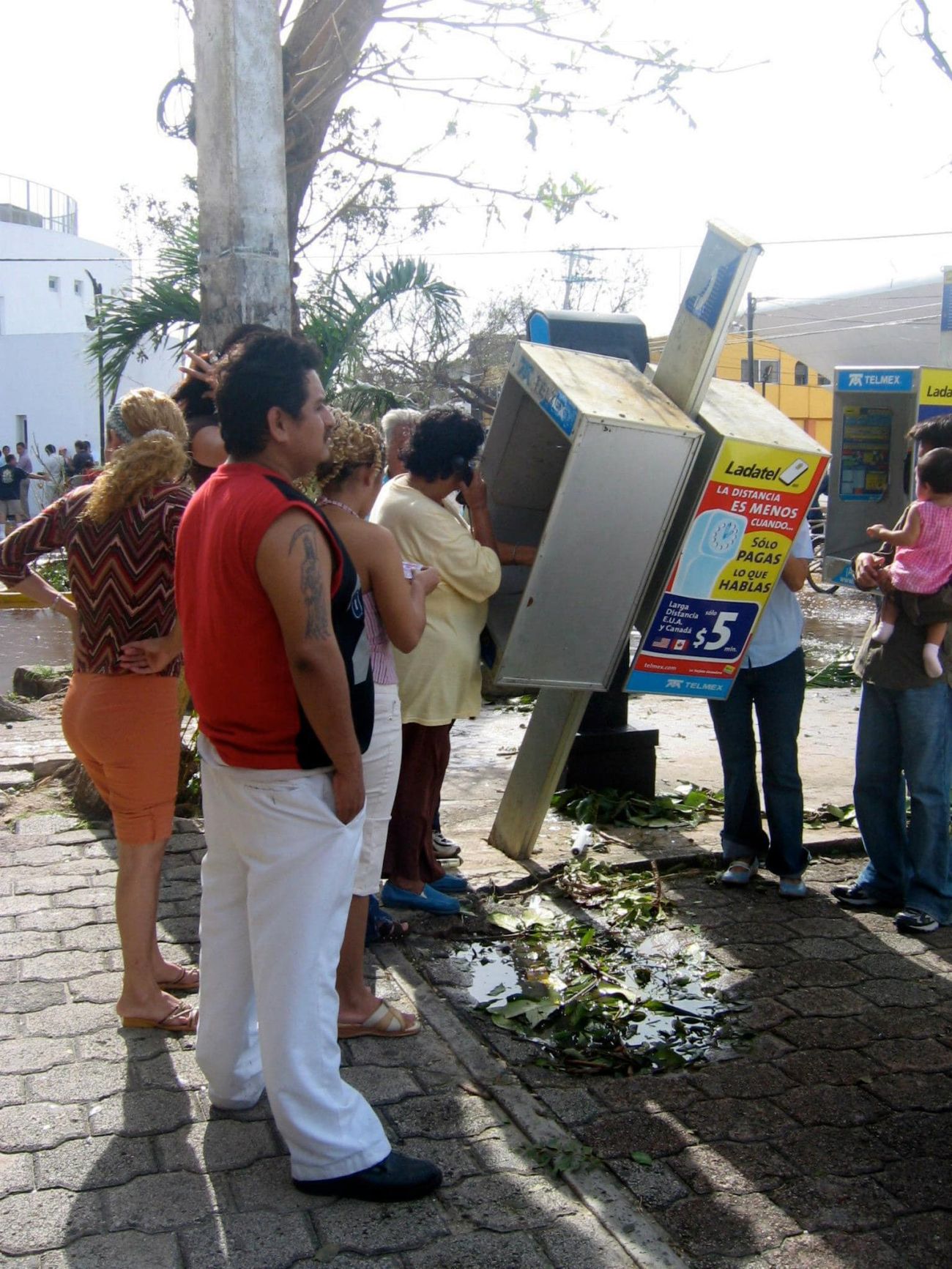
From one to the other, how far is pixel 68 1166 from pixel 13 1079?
480mm

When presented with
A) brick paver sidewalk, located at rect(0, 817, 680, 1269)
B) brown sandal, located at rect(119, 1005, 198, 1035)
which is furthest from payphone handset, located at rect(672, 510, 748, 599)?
brown sandal, located at rect(119, 1005, 198, 1035)

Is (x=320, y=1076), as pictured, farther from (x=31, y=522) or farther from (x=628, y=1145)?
(x=31, y=522)

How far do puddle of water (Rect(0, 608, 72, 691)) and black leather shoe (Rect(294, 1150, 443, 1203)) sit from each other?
26.6 feet

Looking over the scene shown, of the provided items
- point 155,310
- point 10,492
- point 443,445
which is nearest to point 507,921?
point 443,445

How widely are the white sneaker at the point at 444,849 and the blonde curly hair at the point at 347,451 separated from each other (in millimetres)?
1953

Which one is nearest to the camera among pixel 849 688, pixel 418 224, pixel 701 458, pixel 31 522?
pixel 31 522

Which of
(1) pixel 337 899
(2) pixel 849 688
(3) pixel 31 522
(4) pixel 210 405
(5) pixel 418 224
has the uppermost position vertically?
(5) pixel 418 224

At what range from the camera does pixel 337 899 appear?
2.69 metres

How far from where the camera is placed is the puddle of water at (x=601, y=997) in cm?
352

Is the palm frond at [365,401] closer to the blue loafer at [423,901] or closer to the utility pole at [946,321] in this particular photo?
the utility pole at [946,321]

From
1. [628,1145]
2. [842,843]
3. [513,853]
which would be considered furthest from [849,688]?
[628,1145]

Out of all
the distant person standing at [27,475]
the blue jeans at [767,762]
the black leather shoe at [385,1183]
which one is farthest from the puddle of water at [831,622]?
the distant person standing at [27,475]

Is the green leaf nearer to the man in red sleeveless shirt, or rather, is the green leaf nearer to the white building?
the man in red sleeveless shirt

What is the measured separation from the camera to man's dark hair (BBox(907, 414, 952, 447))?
4.38 m
